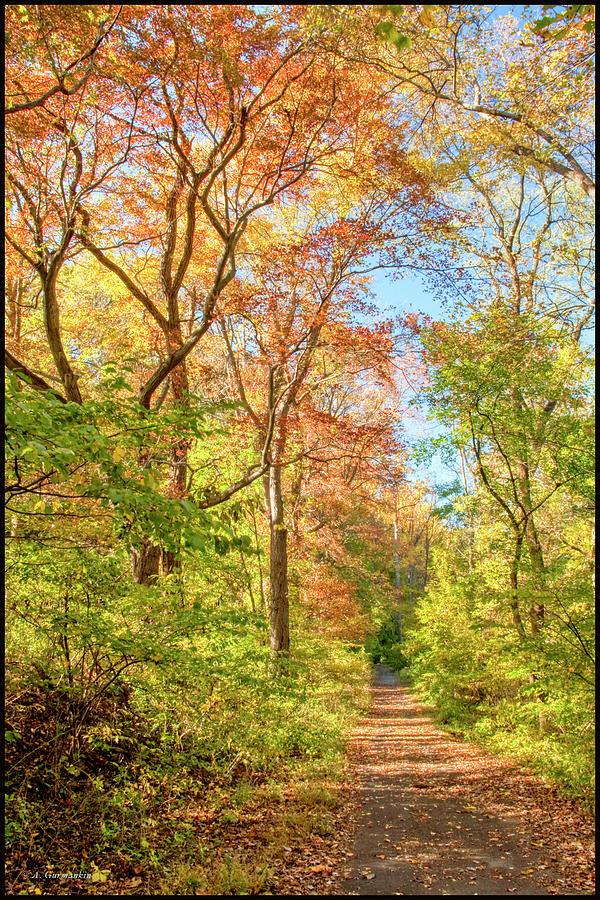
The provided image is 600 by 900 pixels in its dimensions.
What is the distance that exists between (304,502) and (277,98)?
10.4 m

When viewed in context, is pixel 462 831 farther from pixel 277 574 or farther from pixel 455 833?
pixel 277 574

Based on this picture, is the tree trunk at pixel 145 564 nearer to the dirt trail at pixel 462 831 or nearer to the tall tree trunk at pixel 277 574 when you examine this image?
the tall tree trunk at pixel 277 574

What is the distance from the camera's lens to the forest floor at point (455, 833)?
4375mm

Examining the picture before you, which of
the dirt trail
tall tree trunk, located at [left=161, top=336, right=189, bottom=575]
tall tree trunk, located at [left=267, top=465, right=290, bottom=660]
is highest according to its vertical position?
tall tree trunk, located at [left=161, top=336, right=189, bottom=575]

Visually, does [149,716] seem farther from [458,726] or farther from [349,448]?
[458,726]

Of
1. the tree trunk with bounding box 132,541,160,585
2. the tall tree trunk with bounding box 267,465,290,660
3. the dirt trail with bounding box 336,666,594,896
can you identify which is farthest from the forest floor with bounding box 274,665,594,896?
the tree trunk with bounding box 132,541,160,585

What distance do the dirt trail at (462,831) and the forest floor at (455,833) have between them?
1 cm

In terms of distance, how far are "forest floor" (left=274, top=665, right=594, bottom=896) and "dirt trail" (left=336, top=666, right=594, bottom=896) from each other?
0.01m

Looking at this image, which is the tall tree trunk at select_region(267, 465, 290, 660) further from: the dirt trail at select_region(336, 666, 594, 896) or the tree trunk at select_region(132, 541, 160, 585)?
the tree trunk at select_region(132, 541, 160, 585)

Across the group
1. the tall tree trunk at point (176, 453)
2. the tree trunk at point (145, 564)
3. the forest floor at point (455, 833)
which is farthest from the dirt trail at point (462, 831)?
the tall tree trunk at point (176, 453)

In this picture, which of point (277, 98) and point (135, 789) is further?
point (277, 98)

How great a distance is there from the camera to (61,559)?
489cm

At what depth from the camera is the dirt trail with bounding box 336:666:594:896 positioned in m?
4.39

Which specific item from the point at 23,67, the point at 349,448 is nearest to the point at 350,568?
the point at 349,448
